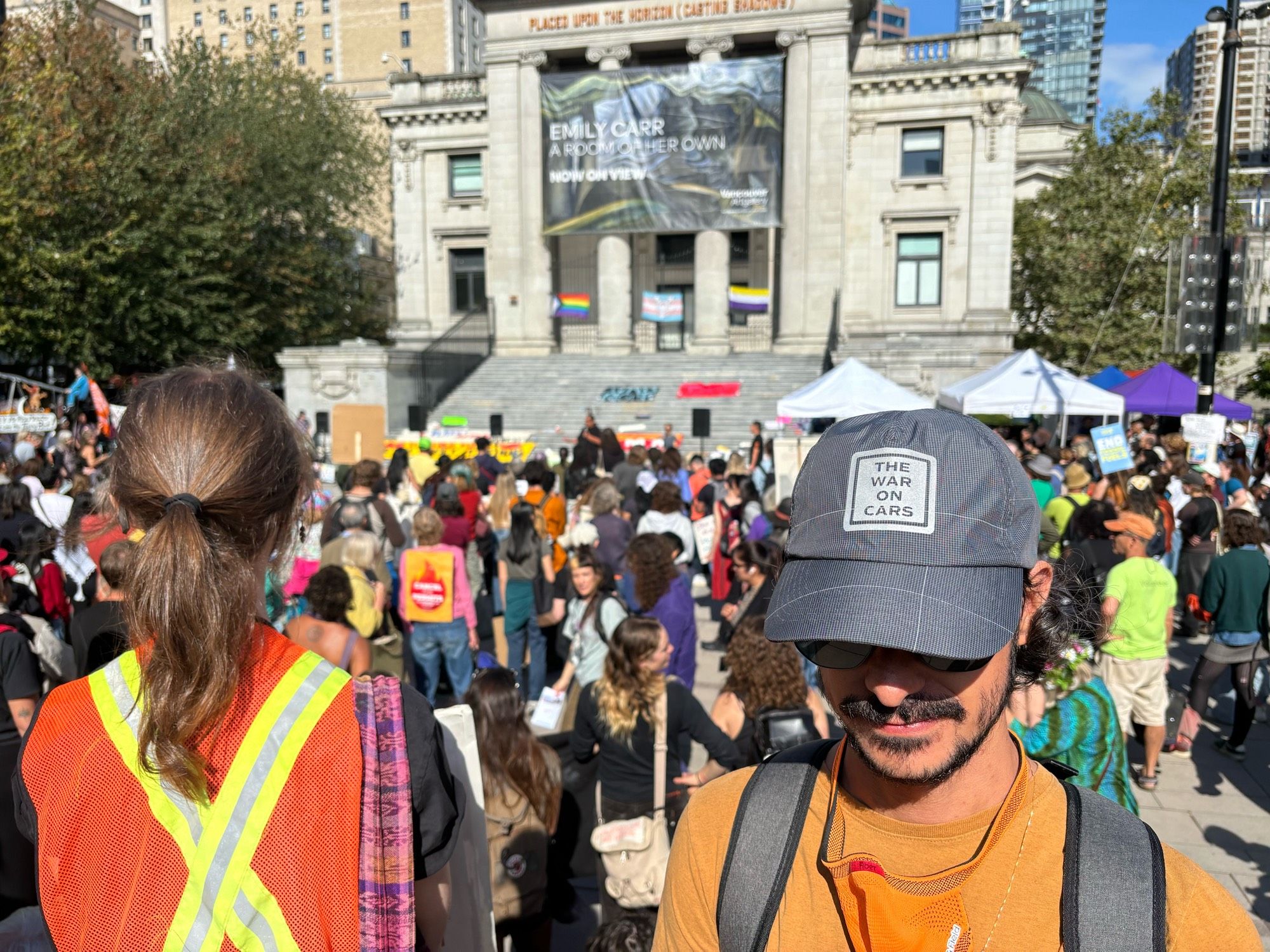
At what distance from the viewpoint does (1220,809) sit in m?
6.04

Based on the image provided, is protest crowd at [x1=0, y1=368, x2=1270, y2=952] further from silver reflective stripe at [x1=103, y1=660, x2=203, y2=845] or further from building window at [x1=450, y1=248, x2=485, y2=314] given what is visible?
building window at [x1=450, y1=248, x2=485, y2=314]

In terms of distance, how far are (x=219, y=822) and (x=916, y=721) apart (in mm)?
1168

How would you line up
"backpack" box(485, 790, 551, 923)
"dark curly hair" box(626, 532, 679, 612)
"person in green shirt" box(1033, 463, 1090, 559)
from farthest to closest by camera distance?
1. "person in green shirt" box(1033, 463, 1090, 559)
2. "dark curly hair" box(626, 532, 679, 612)
3. "backpack" box(485, 790, 551, 923)

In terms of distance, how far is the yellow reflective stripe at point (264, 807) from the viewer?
1.53m

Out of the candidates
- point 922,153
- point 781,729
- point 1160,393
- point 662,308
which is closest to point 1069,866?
point 781,729

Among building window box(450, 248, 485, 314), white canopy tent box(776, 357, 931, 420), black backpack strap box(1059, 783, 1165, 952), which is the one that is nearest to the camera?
black backpack strap box(1059, 783, 1165, 952)

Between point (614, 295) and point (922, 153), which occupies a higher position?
point (922, 153)

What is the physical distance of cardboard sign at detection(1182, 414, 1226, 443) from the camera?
444 inches

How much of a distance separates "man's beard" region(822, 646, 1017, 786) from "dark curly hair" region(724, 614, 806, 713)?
8.88 feet

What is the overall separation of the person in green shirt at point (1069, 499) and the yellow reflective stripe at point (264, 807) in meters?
8.60

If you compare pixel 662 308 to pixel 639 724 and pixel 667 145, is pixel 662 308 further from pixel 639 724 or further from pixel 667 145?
pixel 639 724

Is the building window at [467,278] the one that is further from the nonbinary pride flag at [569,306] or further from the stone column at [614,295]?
the stone column at [614,295]

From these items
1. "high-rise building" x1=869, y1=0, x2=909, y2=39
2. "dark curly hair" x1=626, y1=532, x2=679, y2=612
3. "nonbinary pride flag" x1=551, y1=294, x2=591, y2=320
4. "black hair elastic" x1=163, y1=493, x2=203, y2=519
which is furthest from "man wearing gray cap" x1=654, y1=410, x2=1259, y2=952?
"high-rise building" x1=869, y1=0, x2=909, y2=39

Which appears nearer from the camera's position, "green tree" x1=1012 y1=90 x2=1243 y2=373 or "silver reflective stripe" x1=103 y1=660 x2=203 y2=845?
"silver reflective stripe" x1=103 y1=660 x2=203 y2=845
